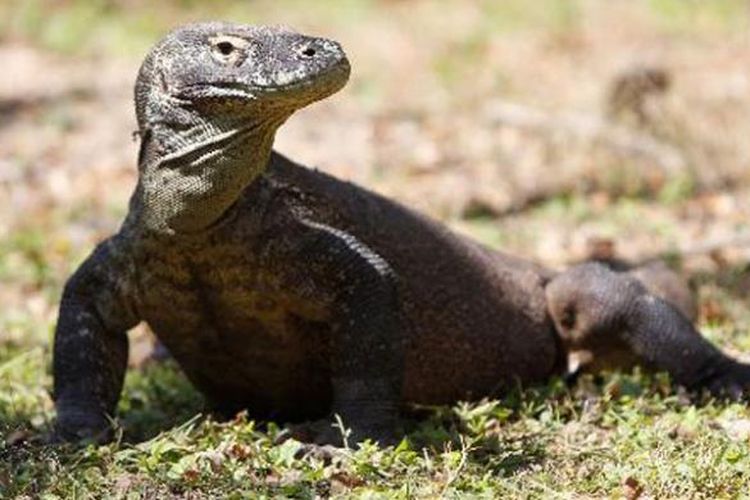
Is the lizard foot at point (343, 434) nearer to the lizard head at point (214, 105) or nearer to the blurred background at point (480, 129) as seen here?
the lizard head at point (214, 105)

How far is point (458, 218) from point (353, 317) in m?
4.64

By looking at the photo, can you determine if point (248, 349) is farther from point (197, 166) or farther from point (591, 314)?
point (591, 314)

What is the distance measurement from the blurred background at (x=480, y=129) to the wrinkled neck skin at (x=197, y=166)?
177cm

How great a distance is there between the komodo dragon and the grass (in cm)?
19

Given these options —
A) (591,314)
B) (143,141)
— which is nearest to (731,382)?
(591,314)

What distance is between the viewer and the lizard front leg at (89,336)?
595 cm

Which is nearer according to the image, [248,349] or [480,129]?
[248,349]

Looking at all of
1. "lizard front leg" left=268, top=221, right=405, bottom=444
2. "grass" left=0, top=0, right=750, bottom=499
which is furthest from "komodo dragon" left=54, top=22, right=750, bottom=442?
"grass" left=0, top=0, right=750, bottom=499

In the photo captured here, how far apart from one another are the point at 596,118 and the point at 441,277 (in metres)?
5.51

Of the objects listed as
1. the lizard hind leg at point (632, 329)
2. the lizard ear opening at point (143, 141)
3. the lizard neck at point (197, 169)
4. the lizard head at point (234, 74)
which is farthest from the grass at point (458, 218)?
the lizard head at point (234, 74)

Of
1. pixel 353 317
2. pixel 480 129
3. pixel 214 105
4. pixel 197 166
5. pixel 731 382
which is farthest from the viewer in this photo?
pixel 480 129

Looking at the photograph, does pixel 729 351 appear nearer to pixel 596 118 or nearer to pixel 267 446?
pixel 267 446

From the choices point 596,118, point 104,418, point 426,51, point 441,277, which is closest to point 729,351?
point 441,277

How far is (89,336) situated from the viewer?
601 centimetres
